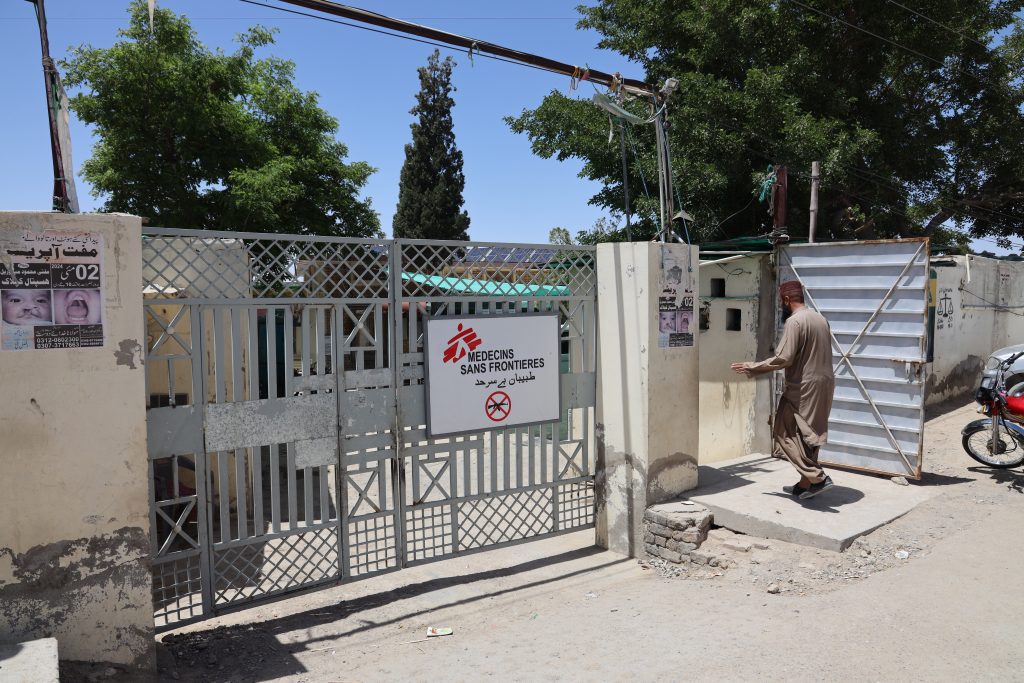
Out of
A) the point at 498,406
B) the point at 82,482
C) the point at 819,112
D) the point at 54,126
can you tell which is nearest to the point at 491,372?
the point at 498,406

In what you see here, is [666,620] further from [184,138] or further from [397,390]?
[184,138]

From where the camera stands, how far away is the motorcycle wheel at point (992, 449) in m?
6.89

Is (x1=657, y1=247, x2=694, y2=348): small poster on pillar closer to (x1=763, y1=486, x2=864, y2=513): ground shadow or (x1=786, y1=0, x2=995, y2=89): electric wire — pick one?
(x1=763, y1=486, x2=864, y2=513): ground shadow

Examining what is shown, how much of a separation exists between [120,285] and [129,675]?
76.5 inches

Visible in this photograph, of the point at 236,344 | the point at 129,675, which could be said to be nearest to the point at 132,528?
the point at 129,675

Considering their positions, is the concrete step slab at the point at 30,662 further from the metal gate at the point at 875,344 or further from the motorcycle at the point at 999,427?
the motorcycle at the point at 999,427

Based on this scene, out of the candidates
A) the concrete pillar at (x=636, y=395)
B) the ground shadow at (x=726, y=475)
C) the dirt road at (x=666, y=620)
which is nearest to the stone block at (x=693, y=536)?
the dirt road at (x=666, y=620)

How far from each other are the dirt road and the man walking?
2.26 feet

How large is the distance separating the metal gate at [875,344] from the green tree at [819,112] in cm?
641

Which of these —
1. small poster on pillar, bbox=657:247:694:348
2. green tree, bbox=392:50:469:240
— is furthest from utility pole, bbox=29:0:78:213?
green tree, bbox=392:50:469:240

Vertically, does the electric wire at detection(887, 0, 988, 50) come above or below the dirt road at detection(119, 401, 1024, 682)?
above

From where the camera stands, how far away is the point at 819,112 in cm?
1459

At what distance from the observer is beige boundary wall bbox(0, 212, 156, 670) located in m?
3.39

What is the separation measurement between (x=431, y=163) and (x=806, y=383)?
27.6m
